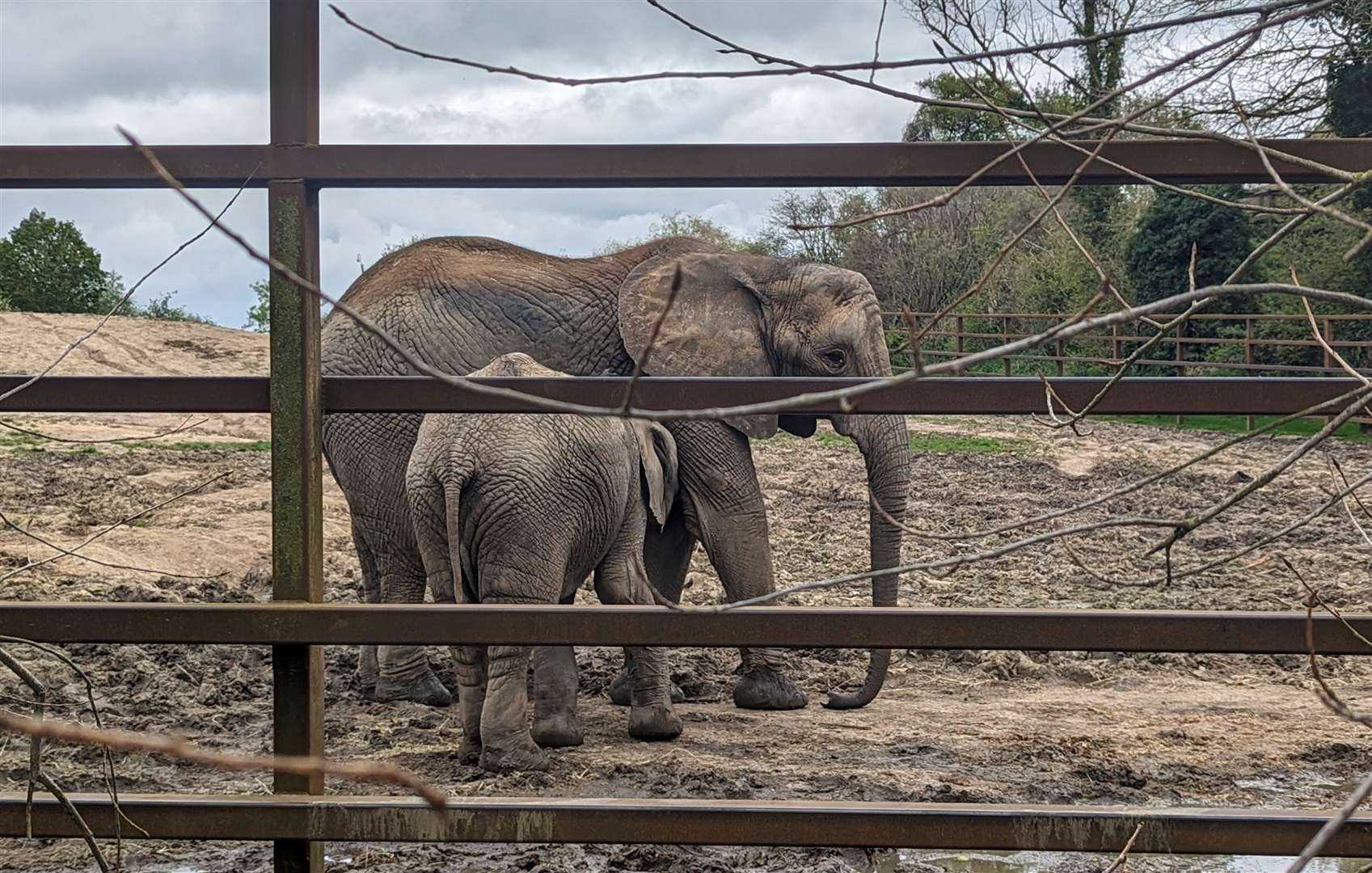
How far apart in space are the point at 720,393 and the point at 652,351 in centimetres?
460

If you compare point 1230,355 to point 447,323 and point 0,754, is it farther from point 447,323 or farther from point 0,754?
point 0,754

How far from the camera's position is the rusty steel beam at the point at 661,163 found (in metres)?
2.38

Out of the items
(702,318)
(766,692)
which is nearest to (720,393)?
(766,692)

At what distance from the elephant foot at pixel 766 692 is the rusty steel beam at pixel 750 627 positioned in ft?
14.5

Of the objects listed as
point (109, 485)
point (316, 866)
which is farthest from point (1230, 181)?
point (109, 485)

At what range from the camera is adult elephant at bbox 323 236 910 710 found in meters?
7.17

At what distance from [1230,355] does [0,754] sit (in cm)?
2179

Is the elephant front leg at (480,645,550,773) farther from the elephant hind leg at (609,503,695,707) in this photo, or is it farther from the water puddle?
the elephant hind leg at (609,503,695,707)

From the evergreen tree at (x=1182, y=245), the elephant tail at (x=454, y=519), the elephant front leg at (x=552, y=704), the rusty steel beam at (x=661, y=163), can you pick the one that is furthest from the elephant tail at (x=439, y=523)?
the evergreen tree at (x=1182, y=245)

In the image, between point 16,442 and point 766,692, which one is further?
point 16,442

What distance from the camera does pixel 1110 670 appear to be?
7.58m

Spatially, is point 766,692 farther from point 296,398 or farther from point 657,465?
point 296,398

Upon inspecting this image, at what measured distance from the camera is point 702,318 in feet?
25.1

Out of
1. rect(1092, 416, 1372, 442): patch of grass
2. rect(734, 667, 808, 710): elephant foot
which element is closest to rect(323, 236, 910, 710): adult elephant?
rect(734, 667, 808, 710): elephant foot
